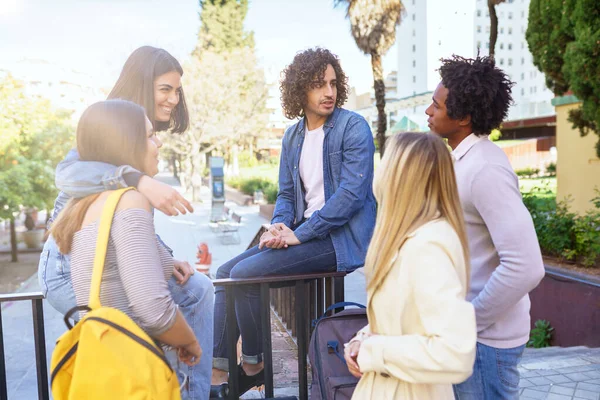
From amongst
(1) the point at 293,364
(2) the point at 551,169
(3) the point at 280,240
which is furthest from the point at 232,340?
(2) the point at 551,169

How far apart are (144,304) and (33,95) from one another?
1441cm

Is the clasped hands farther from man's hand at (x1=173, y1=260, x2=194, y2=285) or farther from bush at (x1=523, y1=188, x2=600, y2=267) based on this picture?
bush at (x1=523, y1=188, x2=600, y2=267)

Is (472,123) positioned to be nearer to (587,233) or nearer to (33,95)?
(587,233)

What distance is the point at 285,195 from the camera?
9.78 ft

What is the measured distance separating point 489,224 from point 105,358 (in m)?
1.32

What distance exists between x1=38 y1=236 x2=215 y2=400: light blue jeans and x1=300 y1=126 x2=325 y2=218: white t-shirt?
850mm

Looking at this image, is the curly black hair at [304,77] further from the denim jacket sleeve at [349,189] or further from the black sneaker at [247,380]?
the black sneaker at [247,380]

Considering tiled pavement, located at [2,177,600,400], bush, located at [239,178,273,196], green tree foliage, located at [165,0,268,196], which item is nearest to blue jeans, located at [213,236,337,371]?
tiled pavement, located at [2,177,600,400]

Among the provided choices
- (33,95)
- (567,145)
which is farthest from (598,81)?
(33,95)

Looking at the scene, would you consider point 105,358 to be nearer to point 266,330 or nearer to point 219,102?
point 266,330

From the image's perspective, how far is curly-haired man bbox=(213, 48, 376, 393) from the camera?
2625mm

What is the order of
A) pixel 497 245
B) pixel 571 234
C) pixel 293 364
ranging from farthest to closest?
pixel 571 234, pixel 293 364, pixel 497 245

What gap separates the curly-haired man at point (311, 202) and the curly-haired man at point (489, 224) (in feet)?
2.12

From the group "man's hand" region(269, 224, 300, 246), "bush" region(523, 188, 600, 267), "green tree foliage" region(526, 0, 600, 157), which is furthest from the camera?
"green tree foliage" region(526, 0, 600, 157)
